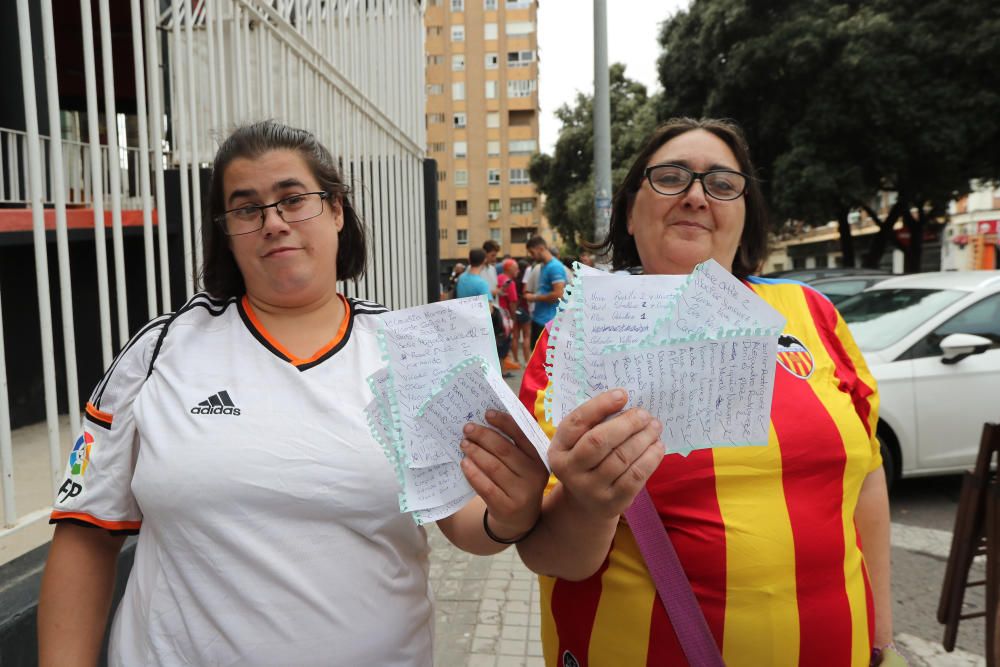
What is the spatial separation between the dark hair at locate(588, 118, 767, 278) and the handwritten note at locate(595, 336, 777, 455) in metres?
0.85

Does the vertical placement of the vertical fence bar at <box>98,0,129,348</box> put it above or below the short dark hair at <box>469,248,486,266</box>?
above

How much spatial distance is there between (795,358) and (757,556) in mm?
449

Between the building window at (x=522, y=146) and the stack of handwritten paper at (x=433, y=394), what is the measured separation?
5760 cm

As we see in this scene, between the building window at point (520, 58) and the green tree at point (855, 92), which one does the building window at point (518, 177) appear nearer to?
the building window at point (520, 58)

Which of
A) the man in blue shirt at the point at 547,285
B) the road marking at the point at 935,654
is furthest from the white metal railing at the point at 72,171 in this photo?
the man in blue shirt at the point at 547,285

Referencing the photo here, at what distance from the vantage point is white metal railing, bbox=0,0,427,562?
2.20 m

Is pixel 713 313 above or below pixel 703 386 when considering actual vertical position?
above

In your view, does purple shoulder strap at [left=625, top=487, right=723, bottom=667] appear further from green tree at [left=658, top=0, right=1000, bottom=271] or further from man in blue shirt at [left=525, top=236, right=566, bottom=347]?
green tree at [left=658, top=0, right=1000, bottom=271]

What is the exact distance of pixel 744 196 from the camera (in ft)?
6.18

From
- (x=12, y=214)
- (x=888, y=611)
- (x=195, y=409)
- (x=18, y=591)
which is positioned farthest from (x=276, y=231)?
(x=12, y=214)

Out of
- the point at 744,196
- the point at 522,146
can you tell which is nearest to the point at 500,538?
the point at 744,196

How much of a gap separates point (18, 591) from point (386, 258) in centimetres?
410

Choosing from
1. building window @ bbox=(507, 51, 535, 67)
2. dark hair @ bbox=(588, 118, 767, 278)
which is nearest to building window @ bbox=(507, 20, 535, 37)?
building window @ bbox=(507, 51, 535, 67)

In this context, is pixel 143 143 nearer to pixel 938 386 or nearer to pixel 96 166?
pixel 96 166
